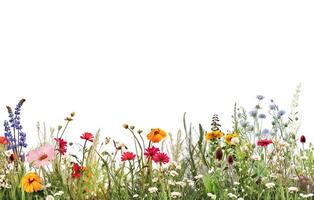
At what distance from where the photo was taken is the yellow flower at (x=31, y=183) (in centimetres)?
516

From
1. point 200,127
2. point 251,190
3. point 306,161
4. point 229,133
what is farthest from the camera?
point 306,161

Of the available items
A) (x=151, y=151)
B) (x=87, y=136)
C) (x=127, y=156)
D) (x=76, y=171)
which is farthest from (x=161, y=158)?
(x=87, y=136)

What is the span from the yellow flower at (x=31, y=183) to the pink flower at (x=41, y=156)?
0.47 feet

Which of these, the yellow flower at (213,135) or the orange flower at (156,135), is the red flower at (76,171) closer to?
the orange flower at (156,135)

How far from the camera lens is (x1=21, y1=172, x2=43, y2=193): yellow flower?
516cm

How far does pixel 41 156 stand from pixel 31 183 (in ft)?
0.81

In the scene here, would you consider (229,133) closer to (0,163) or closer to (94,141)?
(94,141)

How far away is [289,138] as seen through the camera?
6645 mm

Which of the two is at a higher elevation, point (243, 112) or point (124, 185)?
point (243, 112)

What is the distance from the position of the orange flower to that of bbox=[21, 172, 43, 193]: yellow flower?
991 millimetres

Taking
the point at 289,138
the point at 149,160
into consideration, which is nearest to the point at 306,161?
the point at 289,138

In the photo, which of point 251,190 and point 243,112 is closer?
point 251,190

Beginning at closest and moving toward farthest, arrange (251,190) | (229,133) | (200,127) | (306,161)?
(251,190) → (200,127) → (229,133) → (306,161)

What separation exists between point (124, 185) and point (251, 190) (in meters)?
1.08
